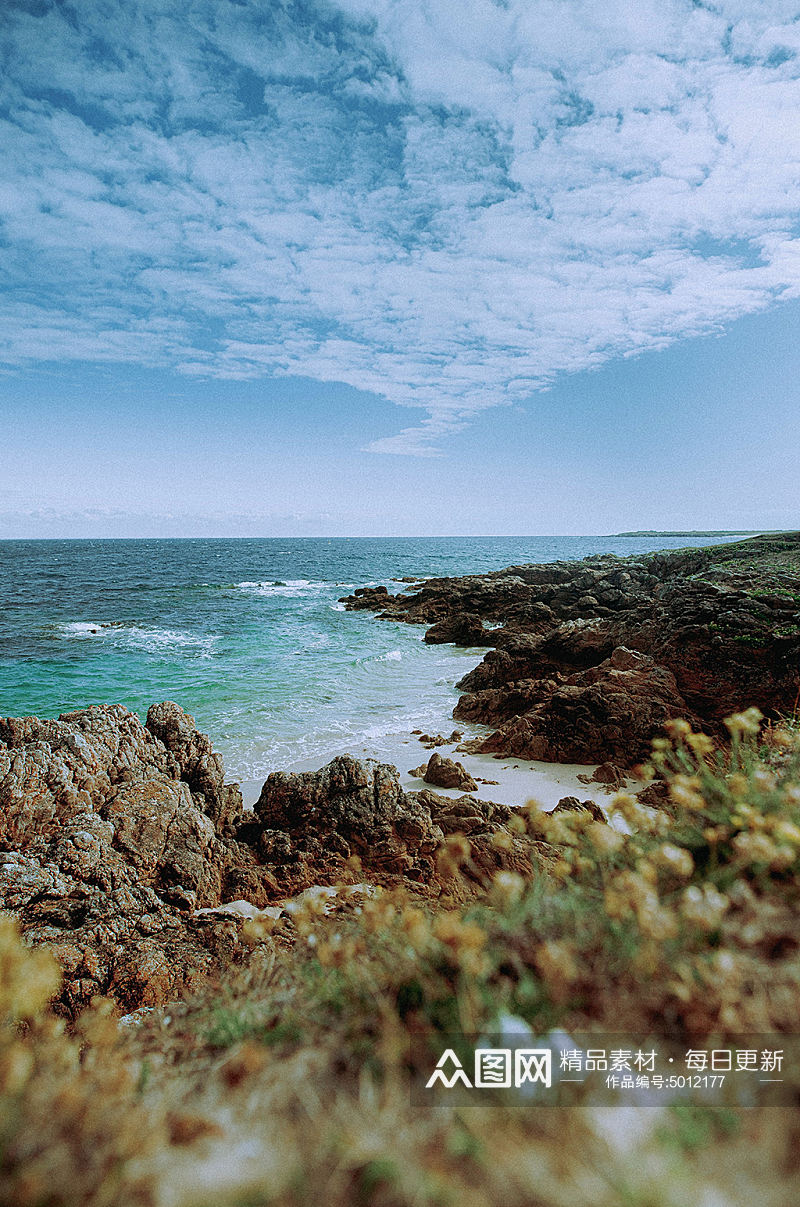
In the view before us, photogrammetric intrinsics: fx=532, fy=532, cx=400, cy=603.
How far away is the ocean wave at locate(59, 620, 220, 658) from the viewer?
23.8 metres

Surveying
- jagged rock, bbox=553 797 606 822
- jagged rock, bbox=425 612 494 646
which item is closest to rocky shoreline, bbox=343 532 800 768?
jagged rock, bbox=553 797 606 822

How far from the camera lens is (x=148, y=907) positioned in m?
5.36

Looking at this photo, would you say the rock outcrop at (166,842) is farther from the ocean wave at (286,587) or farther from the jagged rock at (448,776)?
the ocean wave at (286,587)

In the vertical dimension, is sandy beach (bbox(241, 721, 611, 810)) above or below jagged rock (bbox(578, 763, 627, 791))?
below

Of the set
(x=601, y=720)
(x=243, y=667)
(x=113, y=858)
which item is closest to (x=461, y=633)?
(x=243, y=667)

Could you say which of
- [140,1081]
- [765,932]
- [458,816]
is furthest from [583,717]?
[140,1081]

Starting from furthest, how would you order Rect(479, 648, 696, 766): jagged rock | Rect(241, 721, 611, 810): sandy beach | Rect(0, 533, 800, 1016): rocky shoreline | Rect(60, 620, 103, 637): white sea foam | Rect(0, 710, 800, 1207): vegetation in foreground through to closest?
Rect(60, 620, 103, 637): white sea foam → Rect(479, 648, 696, 766): jagged rock → Rect(241, 721, 611, 810): sandy beach → Rect(0, 533, 800, 1016): rocky shoreline → Rect(0, 710, 800, 1207): vegetation in foreground

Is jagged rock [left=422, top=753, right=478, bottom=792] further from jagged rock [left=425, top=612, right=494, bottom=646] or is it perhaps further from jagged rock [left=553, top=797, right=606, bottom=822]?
jagged rock [left=425, top=612, right=494, bottom=646]

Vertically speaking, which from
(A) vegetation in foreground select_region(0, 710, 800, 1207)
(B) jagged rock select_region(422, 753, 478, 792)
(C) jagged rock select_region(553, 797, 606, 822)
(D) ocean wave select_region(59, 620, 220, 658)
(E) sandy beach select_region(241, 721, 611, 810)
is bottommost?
(E) sandy beach select_region(241, 721, 611, 810)

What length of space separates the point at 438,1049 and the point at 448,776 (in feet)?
25.7

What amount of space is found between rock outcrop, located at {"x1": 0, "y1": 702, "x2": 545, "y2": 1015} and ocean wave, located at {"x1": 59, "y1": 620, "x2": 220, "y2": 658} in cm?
1535

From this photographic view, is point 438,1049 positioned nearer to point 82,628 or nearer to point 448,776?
point 448,776

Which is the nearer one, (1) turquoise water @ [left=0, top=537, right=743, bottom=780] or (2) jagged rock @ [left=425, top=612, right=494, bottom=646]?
(1) turquoise water @ [left=0, top=537, right=743, bottom=780]

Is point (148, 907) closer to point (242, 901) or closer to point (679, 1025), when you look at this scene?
point (242, 901)
